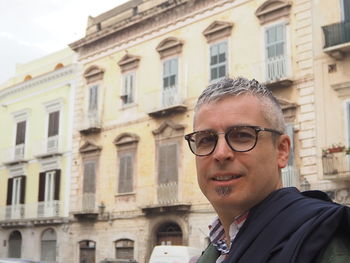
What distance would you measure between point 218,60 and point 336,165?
553 centimetres

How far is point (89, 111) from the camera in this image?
22234 mm

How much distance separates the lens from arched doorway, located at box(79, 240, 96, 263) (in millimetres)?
21125

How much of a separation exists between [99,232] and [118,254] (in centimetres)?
131

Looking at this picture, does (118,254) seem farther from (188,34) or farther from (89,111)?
(188,34)

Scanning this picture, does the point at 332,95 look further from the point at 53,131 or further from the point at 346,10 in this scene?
the point at 53,131

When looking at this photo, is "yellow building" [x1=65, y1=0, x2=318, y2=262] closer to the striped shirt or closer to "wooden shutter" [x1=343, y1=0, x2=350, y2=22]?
"wooden shutter" [x1=343, y1=0, x2=350, y2=22]

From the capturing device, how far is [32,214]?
23672mm

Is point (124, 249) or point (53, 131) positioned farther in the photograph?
point (53, 131)

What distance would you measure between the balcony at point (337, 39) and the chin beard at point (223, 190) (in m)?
13.4

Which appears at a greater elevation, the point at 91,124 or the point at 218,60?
the point at 218,60

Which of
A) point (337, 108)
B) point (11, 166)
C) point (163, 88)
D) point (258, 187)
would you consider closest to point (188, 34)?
point (163, 88)

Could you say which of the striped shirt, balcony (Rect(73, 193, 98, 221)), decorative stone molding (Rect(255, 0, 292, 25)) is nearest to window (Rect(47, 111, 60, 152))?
balcony (Rect(73, 193, 98, 221))

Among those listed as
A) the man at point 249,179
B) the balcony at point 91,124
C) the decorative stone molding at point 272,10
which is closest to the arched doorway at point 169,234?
the balcony at point 91,124

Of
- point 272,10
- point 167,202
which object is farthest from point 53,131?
point 272,10
